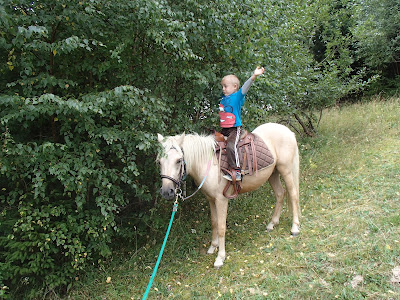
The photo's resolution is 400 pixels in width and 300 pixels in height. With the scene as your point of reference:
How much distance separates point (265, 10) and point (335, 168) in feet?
13.4

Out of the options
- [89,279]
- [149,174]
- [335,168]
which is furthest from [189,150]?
[335,168]

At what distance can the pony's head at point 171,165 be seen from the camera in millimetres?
3107

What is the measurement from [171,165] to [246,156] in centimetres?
126

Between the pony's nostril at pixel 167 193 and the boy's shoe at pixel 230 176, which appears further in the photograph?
the boy's shoe at pixel 230 176

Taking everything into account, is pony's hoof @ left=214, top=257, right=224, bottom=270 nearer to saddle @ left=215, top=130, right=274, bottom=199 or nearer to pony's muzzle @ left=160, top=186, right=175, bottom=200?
saddle @ left=215, top=130, right=274, bottom=199

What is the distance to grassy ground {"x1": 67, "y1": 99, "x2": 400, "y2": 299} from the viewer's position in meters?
3.07

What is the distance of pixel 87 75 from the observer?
12.4 ft

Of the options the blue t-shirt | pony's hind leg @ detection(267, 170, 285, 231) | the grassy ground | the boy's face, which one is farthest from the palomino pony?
the boy's face

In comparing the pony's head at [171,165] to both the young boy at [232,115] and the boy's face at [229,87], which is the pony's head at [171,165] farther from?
the boy's face at [229,87]

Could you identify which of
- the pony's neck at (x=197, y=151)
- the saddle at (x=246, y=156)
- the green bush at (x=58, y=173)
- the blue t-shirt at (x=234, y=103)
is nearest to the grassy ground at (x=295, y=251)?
the green bush at (x=58, y=173)

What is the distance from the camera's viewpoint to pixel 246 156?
13.0 ft

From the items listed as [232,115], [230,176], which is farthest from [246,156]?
[232,115]

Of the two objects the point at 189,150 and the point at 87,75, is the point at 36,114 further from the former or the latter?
the point at 189,150

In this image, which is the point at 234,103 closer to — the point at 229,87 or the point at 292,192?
the point at 229,87
